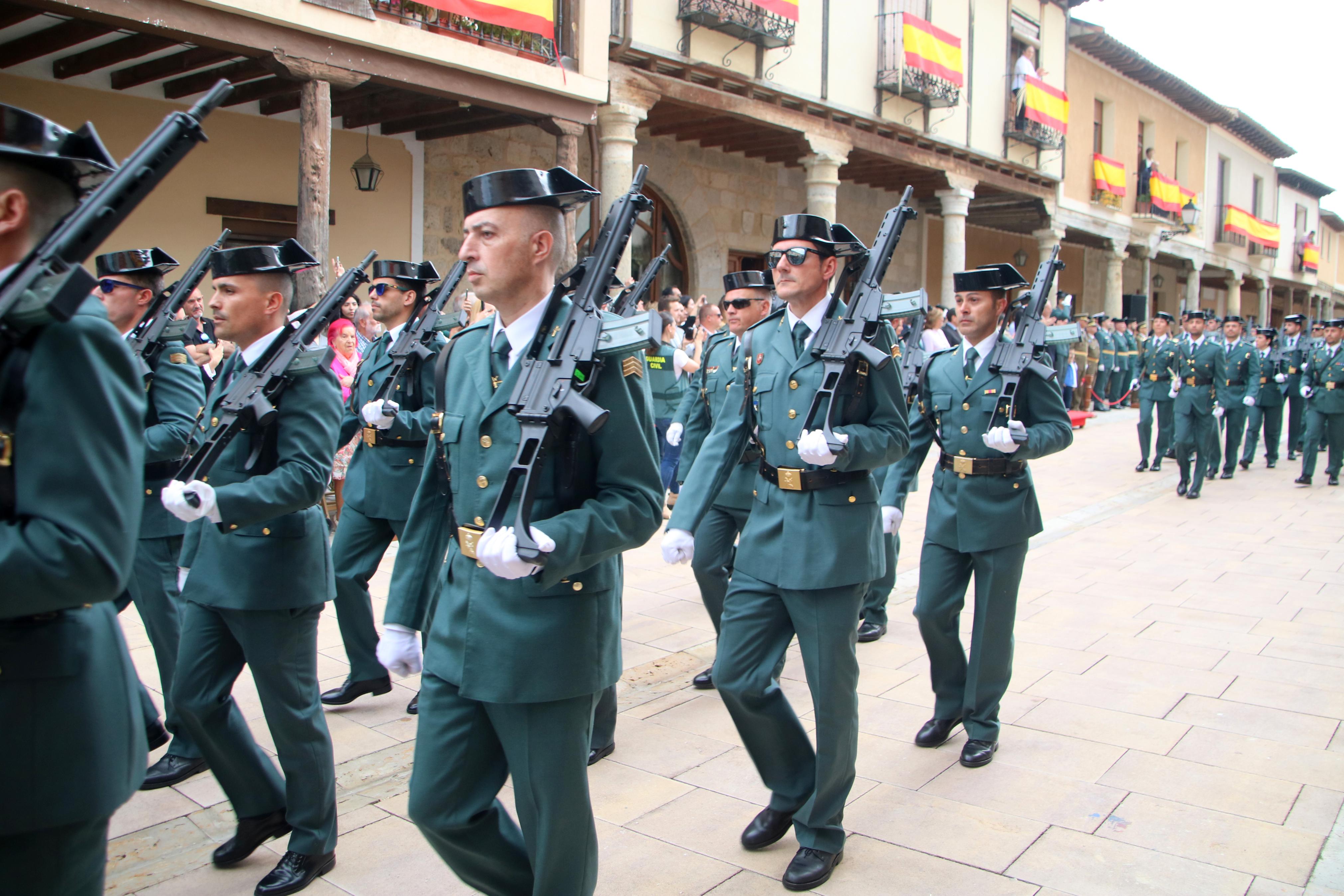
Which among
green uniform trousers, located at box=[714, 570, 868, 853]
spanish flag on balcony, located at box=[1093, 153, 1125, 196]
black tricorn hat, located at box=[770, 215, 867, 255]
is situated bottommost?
green uniform trousers, located at box=[714, 570, 868, 853]

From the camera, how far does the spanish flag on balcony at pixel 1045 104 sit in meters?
20.9

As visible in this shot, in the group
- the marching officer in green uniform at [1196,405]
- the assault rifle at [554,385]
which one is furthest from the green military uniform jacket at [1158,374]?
the assault rifle at [554,385]

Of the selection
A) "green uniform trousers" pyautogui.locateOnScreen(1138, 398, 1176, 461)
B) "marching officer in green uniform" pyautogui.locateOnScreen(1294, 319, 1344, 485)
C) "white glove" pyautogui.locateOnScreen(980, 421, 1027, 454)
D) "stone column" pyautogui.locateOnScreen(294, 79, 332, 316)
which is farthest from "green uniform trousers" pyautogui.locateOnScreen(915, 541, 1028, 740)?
"marching officer in green uniform" pyautogui.locateOnScreen(1294, 319, 1344, 485)

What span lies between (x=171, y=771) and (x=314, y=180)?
7.11 m

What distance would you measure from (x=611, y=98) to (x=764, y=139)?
459 centimetres

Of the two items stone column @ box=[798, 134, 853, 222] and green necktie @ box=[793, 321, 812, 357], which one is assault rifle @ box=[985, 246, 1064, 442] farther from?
stone column @ box=[798, 134, 853, 222]

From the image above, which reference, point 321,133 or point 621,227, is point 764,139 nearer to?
point 321,133

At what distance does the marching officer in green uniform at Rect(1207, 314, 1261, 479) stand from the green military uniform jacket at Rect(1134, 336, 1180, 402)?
665 mm

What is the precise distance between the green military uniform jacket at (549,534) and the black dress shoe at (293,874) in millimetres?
1144

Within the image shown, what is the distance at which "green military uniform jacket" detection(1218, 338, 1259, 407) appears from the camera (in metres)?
13.1

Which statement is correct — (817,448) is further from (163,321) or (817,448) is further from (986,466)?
(163,321)

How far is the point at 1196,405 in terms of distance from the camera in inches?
471

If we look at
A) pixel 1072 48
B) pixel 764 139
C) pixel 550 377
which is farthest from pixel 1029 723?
pixel 1072 48

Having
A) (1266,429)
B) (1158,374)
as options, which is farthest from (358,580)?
(1266,429)
